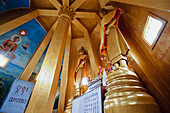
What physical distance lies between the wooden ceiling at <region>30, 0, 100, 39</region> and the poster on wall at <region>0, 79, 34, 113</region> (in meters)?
5.10

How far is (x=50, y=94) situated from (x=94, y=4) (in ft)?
20.8

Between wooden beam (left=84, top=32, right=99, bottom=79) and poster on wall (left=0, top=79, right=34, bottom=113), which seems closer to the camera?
poster on wall (left=0, top=79, right=34, bottom=113)

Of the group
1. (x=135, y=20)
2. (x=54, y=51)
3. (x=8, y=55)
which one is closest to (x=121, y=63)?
(x=135, y=20)

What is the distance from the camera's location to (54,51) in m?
3.53

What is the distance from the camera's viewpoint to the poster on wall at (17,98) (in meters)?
2.93

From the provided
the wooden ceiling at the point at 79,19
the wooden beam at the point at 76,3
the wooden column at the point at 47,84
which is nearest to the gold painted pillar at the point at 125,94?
the wooden column at the point at 47,84

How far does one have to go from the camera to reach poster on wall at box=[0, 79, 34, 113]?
2.93 metres

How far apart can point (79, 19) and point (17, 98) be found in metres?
6.29

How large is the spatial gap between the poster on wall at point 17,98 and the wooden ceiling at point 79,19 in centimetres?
510

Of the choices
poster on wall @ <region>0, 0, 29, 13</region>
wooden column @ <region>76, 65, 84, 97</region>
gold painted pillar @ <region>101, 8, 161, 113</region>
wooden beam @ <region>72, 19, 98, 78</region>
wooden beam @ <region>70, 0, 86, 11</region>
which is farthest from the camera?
wooden beam @ <region>70, 0, 86, 11</region>

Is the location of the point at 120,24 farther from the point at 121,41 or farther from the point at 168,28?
the point at 168,28

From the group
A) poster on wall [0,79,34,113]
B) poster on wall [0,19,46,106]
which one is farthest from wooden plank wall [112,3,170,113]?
poster on wall [0,19,46,106]

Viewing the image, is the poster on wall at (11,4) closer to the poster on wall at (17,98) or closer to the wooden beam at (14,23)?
the wooden beam at (14,23)

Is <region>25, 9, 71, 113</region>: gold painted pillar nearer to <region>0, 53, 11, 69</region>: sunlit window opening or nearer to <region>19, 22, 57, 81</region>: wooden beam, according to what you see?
<region>19, 22, 57, 81</region>: wooden beam
